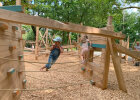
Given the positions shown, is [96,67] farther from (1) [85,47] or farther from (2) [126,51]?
(2) [126,51]

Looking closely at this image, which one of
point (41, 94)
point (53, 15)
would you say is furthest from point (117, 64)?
point (53, 15)

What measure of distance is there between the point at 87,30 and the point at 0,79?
1676mm

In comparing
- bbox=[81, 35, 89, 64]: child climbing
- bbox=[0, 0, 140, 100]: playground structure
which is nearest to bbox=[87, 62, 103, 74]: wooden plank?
bbox=[0, 0, 140, 100]: playground structure

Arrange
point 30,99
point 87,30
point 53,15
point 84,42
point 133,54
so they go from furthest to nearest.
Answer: point 53,15
point 84,42
point 133,54
point 30,99
point 87,30

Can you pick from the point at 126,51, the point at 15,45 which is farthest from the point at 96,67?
the point at 15,45

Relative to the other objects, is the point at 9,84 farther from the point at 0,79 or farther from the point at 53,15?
the point at 53,15

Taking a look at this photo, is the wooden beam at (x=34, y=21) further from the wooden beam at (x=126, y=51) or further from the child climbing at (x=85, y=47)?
the child climbing at (x=85, y=47)

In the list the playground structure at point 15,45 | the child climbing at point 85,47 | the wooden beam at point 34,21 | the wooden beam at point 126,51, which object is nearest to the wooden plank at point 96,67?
the playground structure at point 15,45

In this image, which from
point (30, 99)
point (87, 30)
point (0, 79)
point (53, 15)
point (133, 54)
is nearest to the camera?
point (0, 79)

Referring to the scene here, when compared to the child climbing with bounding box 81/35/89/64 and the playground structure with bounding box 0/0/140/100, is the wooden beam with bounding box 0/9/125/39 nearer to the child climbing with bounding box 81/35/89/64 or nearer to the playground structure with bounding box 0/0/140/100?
the playground structure with bounding box 0/0/140/100

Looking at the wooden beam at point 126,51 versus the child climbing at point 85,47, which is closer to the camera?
the wooden beam at point 126,51

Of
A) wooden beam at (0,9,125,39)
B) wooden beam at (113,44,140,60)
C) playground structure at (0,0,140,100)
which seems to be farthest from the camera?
wooden beam at (113,44,140,60)

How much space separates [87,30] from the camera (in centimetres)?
219

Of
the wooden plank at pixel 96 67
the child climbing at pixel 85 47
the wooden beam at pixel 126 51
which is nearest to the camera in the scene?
the wooden beam at pixel 126 51
